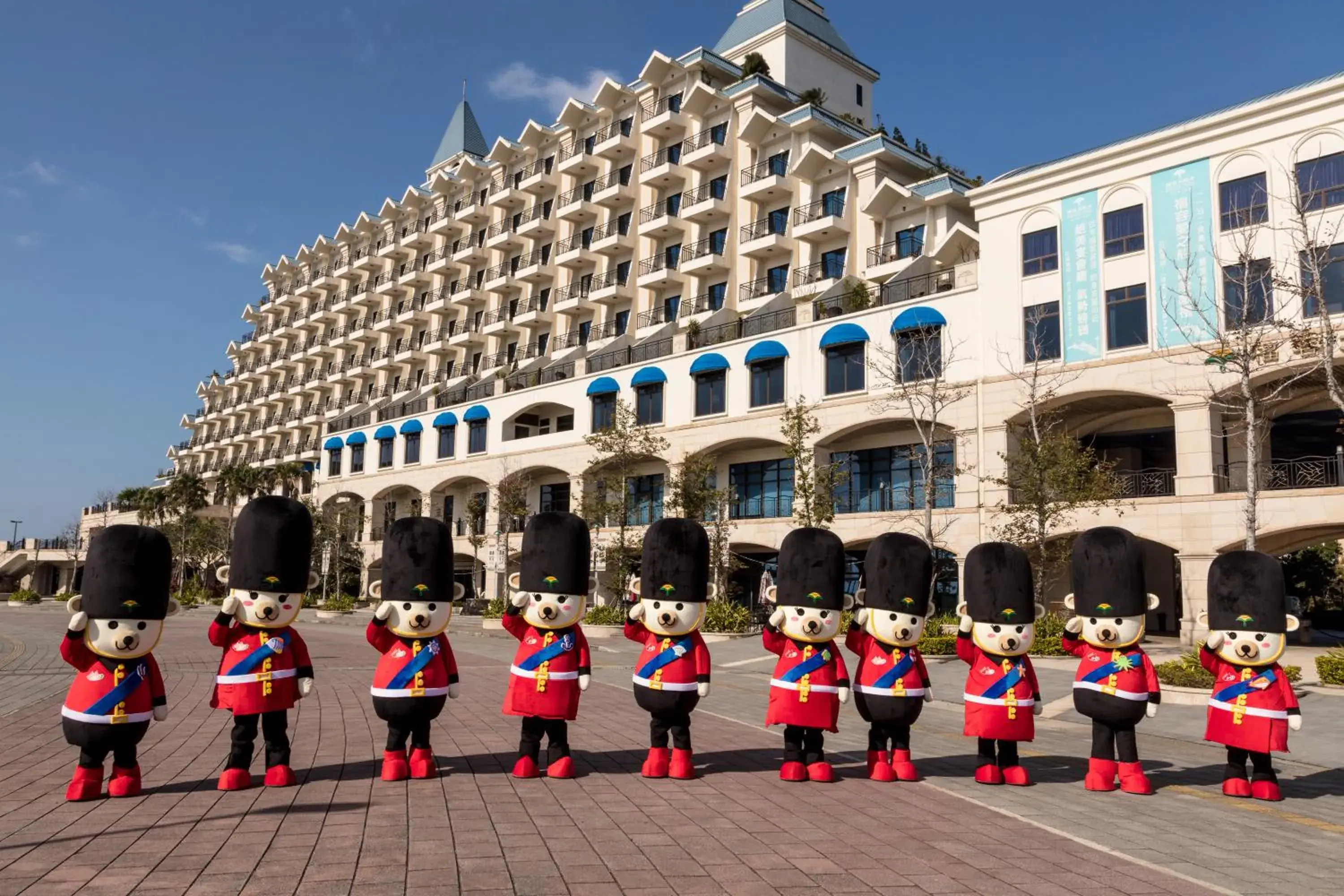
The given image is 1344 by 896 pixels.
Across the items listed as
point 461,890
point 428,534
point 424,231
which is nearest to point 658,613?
point 428,534

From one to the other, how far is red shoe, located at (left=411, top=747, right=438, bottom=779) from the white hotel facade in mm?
22063

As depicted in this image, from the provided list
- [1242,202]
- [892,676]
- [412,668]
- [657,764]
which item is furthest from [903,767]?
[1242,202]

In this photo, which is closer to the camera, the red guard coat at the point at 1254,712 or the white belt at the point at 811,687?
the red guard coat at the point at 1254,712

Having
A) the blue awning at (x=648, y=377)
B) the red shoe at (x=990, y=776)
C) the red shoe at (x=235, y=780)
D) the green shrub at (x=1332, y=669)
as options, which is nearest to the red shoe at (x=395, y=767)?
the red shoe at (x=235, y=780)

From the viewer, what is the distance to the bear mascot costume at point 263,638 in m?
8.15

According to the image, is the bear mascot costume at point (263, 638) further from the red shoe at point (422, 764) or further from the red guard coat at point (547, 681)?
the red guard coat at point (547, 681)

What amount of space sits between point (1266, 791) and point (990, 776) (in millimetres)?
2476

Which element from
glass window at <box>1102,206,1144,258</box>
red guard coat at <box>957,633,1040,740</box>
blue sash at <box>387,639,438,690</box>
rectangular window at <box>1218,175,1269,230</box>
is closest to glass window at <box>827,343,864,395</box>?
glass window at <box>1102,206,1144,258</box>

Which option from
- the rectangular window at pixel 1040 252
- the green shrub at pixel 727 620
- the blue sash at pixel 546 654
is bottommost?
the green shrub at pixel 727 620

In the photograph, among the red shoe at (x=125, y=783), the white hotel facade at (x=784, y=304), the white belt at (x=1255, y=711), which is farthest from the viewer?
the white hotel facade at (x=784, y=304)

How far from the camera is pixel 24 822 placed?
692 centimetres

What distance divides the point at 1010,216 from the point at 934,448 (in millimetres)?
7629

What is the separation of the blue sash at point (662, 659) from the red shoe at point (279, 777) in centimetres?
316

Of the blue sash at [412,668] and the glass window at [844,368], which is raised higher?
the glass window at [844,368]
